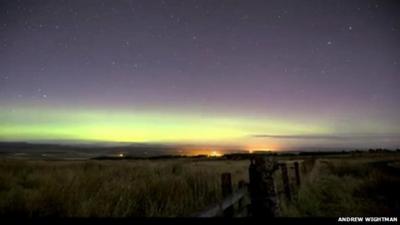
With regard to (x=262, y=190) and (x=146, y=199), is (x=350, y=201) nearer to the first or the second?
(x=262, y=190)

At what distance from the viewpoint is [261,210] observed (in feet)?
15.1

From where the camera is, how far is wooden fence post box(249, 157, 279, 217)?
4.59 metres

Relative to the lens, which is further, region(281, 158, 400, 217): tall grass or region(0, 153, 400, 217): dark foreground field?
region(281, 158, 400, 217): tall grass

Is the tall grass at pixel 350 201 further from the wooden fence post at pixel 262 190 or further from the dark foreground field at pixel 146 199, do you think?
the wooden fence post at pixel 262 190

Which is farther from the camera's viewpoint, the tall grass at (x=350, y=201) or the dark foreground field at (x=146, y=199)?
the tall grass at (x=350, y=201)

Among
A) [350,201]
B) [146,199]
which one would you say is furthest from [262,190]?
[350,201]

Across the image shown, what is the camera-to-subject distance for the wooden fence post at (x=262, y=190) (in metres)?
4.59

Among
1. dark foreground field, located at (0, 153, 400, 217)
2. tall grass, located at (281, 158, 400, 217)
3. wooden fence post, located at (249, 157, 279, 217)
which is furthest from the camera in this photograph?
tall grass, located at (281, 158, 400, 217)

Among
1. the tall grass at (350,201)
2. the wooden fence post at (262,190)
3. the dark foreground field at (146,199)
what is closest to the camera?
the wooden fence post at (262,190)

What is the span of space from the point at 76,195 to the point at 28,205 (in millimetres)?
685

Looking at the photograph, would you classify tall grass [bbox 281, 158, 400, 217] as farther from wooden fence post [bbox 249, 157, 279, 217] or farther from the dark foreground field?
wooden fence post [bbox 249, 157, 279, 217]

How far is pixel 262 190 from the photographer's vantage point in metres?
4.63

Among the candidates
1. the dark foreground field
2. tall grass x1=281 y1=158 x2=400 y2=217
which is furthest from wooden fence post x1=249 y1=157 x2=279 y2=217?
tall grass x1=281 y1=158 x2=400 y2=217

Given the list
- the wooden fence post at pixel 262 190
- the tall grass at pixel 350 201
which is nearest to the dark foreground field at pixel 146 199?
the tall grass at pixel 350 201
